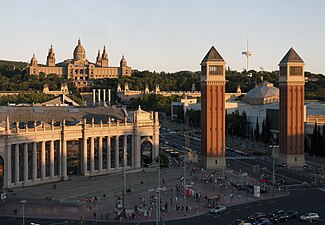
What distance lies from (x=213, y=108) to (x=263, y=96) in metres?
75.1

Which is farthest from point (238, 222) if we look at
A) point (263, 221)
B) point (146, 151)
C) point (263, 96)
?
point (263, 96)

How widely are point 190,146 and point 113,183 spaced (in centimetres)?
4716

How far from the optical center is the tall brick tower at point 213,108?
9362cm

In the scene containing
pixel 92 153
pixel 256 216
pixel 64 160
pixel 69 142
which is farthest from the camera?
pixel 92 153

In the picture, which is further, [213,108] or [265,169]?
[213,108]

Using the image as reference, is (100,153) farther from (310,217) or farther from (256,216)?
(310,217)

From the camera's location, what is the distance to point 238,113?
148m

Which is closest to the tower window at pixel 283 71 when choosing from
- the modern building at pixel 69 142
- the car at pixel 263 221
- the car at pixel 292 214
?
the modern building at pixel 69 142

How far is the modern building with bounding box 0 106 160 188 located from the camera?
7300 centimetres

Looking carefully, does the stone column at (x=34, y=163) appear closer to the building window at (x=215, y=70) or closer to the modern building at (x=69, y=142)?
the modern building at (x=69, y=142)

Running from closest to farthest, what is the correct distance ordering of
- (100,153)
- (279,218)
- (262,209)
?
(279,218)
(262,209)
(100,153)

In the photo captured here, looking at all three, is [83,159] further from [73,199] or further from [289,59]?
[289,59]

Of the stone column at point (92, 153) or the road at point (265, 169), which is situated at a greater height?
the stone column at point (92, 153)

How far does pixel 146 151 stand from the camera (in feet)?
296
